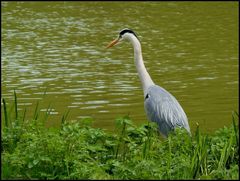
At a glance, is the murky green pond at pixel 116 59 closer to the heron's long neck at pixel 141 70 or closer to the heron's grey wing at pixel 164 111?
the heron's long neck at pixel 141 70

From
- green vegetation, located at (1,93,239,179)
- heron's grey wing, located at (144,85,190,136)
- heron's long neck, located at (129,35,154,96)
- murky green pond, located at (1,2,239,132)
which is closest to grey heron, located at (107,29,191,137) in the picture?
heron's grey wing, located at (144,85,190,136)

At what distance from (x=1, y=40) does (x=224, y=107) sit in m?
7.96

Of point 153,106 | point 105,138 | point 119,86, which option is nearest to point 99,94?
point 119,86

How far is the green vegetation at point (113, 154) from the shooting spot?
17.6 ft

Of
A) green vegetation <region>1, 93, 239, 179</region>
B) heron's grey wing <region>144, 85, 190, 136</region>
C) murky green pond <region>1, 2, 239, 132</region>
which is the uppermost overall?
green vegetation <region>1, 93, 239, 179</region>

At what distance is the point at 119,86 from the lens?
1219cm

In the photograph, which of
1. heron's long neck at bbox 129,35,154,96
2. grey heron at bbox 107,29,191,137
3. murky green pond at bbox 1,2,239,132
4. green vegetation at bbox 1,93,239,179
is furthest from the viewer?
murky green pond at bbox 1,2,239,132

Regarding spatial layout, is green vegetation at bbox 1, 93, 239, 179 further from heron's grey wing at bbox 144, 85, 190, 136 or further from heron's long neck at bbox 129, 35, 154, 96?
heron's long neck at bbox 129, 35, 154, 96

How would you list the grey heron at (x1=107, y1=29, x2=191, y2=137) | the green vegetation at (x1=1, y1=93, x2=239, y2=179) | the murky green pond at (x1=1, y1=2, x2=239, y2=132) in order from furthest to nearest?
1. the murky green pond at (x1=1, y1=2, x2=239, y2=132)
2. the grey heron at (x1=107, y1=29, x2=191, y2=137)
3. the green vegetation at (x1=1, y1=93, x2=239, y2=179)

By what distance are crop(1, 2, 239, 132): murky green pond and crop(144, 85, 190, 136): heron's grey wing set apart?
1.25 meters

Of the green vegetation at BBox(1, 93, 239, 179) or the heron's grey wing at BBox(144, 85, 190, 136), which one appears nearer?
the green vegetation at BBox(1, 93, 239, 179)

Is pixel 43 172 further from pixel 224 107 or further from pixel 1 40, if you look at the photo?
pixel 1 40

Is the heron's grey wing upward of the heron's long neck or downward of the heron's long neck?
downward

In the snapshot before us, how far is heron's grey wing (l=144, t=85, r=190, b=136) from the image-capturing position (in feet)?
26.1
